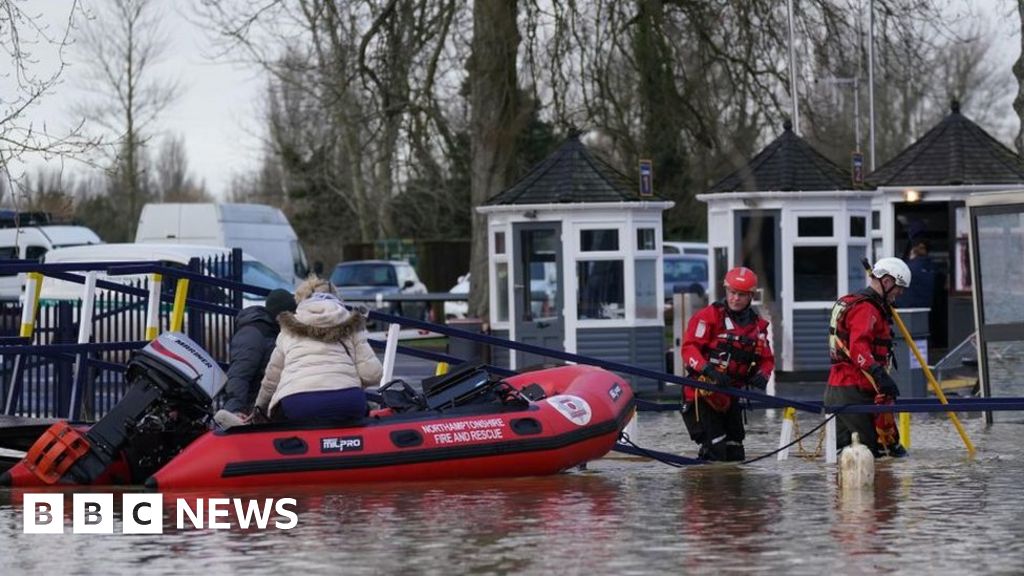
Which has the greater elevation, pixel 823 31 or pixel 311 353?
pixel 823 31

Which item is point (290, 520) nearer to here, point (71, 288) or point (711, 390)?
point (711, 390)

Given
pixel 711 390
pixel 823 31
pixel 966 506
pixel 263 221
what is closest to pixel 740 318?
pixel 711 390

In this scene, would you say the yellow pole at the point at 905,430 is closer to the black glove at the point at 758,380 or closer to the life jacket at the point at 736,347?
the black glove at the point at 758,380

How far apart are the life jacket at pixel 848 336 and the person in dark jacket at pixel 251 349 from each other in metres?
3.87

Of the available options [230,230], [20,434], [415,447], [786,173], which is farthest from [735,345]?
[230,230]

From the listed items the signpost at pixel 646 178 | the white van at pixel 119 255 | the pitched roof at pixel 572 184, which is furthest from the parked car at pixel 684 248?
the signpost at pixel 646 178

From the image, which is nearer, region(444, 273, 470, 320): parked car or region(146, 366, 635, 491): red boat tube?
region(146, 366, 635, 491): red boat tube

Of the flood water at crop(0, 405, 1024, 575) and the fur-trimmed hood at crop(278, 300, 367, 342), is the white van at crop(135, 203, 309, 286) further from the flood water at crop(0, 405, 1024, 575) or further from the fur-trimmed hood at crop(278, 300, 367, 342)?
the flood water at crop(0, 405, 1024, 575)

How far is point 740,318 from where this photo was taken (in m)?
14.6

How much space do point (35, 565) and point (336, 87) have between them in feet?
77.2

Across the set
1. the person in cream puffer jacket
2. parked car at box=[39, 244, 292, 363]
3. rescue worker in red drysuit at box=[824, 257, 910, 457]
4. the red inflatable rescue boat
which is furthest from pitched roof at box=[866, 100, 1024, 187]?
the person in cream puffer jacket

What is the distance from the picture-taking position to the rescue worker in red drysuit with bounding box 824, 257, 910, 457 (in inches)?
563

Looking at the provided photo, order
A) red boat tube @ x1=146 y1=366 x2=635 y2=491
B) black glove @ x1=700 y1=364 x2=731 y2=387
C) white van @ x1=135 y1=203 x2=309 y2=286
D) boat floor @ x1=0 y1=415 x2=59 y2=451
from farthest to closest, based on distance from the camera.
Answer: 1. white van @ x1=135 y1=203 x2=309 y2=286
2. black glove @ x1=700 y1=364 x2=731 y2=387
3. boat floor @ x1=0 y1=415 x2=59 y2=451
4. red boat tube @ x1=146 y1=366 x2=635 y2=491

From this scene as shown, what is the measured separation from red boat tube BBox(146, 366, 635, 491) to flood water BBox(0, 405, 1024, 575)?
138 mm
